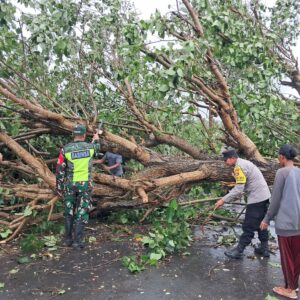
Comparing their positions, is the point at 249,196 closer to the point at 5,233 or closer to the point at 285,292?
the point at 285,292

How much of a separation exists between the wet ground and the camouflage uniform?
507 millimetres

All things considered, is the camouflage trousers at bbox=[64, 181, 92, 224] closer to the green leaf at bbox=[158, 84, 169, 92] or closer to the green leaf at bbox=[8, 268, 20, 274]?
the green leaf at bbox=[8, 268, 20, 274]

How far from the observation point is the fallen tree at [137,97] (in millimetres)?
4742

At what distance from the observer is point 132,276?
3.96 meters

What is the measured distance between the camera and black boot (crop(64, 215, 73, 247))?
4883 millimetres

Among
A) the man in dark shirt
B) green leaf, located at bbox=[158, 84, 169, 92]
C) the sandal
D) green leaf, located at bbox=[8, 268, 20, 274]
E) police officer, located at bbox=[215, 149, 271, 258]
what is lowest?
the sandal

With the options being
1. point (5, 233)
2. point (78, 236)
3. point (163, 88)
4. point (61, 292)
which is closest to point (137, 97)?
point (163, 88)

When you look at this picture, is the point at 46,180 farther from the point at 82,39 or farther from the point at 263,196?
the point at 263,196

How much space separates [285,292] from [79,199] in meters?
2.64

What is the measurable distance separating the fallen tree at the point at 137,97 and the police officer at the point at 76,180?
0.31 m

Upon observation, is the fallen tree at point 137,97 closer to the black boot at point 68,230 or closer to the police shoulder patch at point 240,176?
the black boot at point 68,230

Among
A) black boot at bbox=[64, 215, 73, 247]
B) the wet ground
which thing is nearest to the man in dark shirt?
black boot at bbox=[64, 215, 73, 247]

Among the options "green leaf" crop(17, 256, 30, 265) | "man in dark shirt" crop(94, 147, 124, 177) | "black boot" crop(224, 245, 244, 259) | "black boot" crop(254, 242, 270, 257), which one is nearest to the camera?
"green leaf" crop(17, 256, 30, 265)

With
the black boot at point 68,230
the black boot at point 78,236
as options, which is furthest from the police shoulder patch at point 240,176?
the black boot at point 68,230
